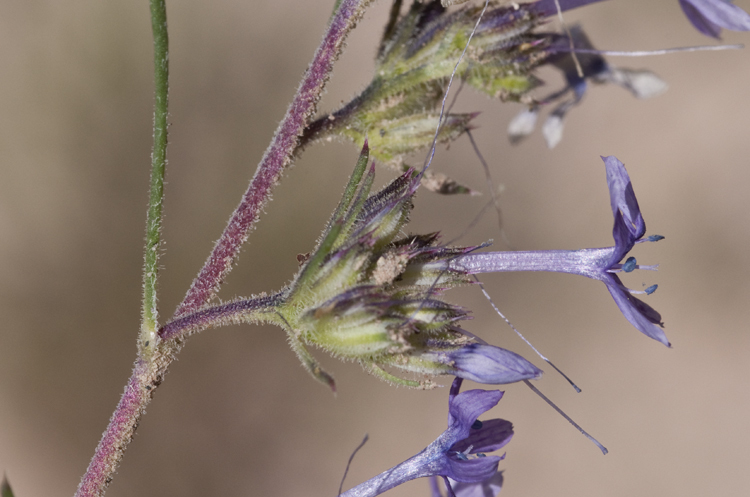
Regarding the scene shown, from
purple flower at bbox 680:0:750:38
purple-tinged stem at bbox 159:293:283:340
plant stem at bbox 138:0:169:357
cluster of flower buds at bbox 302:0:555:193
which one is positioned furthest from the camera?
cluster of flower buds at bbox 302:0:555:193

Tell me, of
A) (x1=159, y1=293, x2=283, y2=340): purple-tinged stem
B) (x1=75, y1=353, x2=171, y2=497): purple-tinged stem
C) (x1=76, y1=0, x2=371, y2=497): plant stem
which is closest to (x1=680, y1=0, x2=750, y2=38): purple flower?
(x1=76, y1=0, x2=371, y2=497): plant stem

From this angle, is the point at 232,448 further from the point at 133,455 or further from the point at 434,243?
the point at 434,243

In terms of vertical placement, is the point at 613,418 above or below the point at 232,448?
below

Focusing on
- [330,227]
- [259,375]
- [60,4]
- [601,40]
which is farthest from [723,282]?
[60,4]

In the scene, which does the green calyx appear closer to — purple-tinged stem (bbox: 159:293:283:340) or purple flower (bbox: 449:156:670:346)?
purple-tinged stem (bbox: 159:293:283:340)

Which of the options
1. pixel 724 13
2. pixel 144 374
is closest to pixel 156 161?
pixel 144 374

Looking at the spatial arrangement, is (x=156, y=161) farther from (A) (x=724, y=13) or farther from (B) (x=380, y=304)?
(A) (x=724, y=13)
